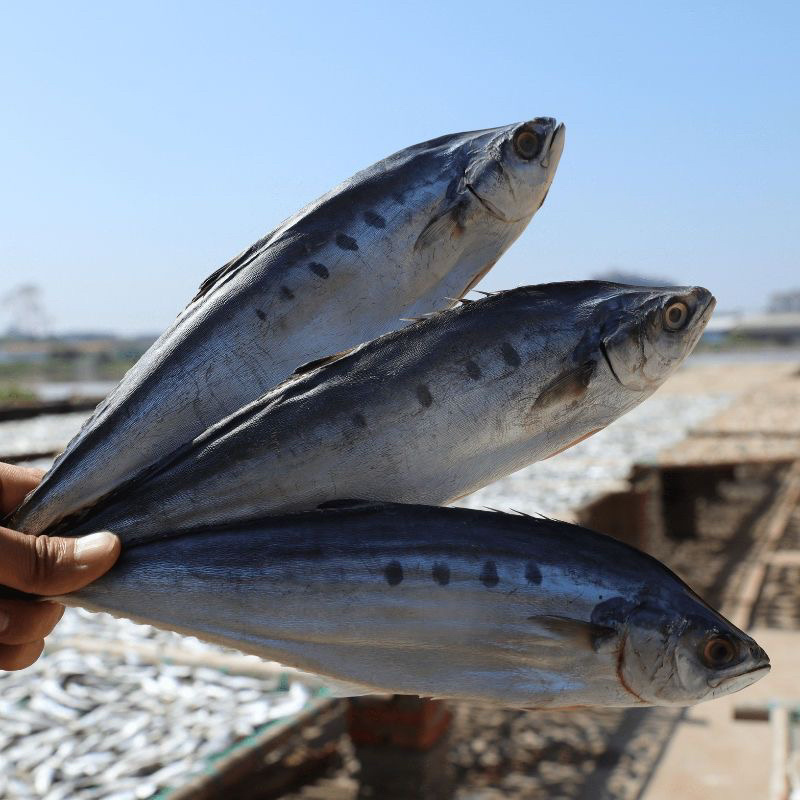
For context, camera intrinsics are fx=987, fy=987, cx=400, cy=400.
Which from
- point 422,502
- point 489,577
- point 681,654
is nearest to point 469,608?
point 489,577

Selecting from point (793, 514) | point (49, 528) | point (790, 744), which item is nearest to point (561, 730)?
point (790, 744)

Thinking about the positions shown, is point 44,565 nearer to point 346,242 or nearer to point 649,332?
point 346,242

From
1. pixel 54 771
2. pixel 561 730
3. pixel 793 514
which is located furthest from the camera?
pixel 793 514

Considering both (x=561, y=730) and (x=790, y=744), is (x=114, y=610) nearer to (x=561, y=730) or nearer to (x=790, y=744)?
(x=790, y=744)

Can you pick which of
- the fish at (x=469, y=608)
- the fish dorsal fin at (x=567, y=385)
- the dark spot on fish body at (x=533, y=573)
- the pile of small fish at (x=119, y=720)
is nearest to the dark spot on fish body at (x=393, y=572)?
the fish at (x=469, y=608)

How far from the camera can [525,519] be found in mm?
1232

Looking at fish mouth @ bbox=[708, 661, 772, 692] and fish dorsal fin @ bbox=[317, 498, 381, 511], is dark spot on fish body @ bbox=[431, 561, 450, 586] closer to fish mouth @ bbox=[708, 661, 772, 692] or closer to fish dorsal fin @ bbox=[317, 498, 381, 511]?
fish dorsal fin @ bbox=[317, 498, 381, 511]

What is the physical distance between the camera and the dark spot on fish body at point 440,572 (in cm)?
119

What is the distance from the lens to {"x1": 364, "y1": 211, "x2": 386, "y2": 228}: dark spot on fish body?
135 cm

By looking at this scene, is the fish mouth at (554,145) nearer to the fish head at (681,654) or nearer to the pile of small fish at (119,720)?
the fish head at (681,654)

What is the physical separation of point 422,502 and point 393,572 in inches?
4.5

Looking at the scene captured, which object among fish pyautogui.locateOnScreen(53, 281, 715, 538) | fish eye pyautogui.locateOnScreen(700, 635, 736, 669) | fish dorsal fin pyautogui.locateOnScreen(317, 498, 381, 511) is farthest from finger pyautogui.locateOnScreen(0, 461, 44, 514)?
fish eye pyautogui.locateOnScreen(700, 635, 736, 669)

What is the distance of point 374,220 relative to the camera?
1.36 metres

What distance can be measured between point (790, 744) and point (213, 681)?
3270 millimetres
